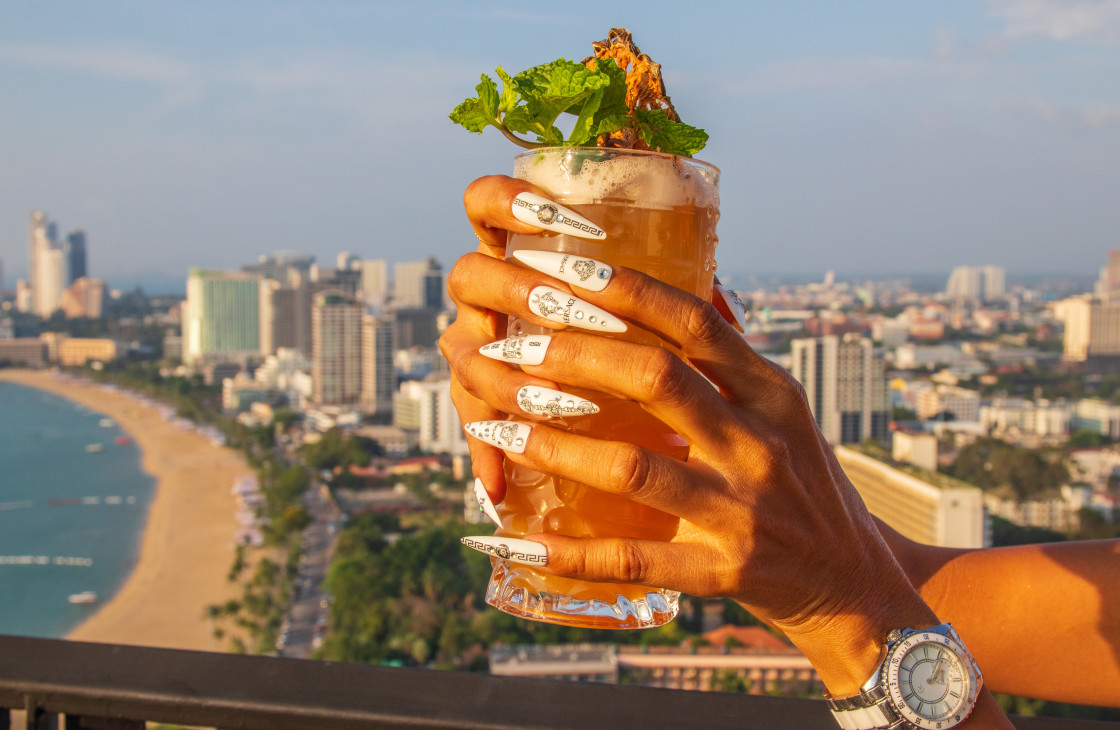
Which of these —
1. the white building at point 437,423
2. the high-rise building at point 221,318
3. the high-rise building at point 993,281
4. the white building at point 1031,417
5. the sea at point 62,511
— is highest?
the high-rise building at point 993,281

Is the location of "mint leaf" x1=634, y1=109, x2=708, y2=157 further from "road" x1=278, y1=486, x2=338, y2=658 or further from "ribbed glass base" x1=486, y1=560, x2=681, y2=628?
"road" x1=278, y1=486, x2=338, y2=658

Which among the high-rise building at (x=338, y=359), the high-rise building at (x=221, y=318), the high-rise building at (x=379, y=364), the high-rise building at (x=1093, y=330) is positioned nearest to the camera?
the high-rise building at (x=1093, y=330)

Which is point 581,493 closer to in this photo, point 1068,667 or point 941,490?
point 1068,667

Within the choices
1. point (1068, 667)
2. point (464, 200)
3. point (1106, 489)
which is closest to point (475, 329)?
point (464, 200)

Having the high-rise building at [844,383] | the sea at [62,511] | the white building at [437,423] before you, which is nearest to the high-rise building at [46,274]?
the sea at [62,511]

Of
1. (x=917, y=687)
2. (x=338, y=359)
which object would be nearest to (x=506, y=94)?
(x=917, y=687)

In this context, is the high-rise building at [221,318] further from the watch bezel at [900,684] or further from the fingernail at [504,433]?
the watch bezel at [900,684]

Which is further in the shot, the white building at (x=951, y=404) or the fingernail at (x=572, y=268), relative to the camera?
the white building at (x=951, y=404)
